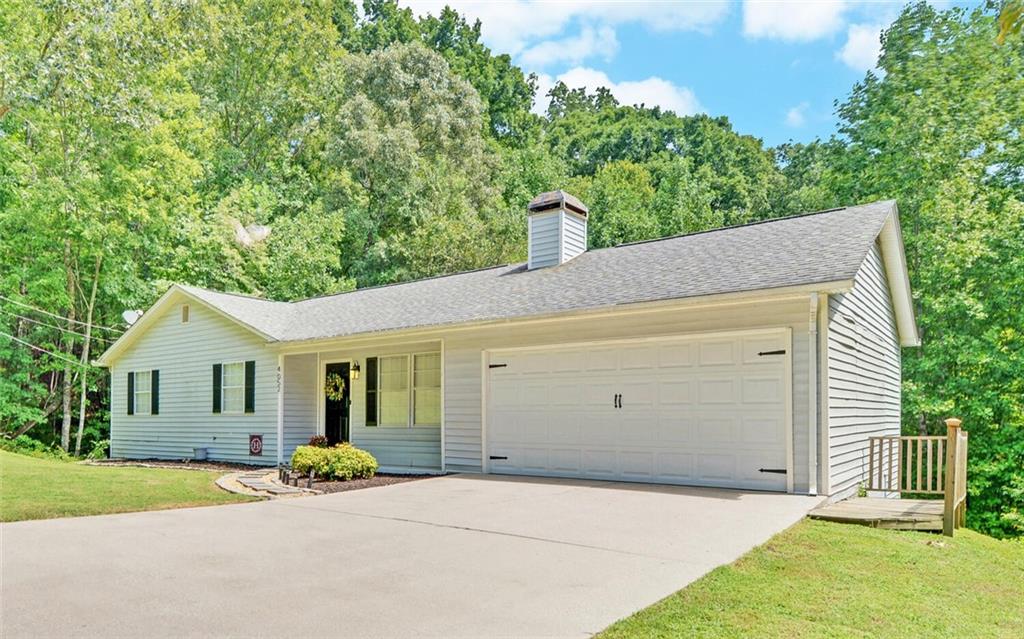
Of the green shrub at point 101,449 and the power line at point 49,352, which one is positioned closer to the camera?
the green shrub at point 101,449

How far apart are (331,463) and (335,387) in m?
3.54

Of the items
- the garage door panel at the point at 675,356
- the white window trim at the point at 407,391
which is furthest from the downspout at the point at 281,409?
the garage door panel at the point at 675,356

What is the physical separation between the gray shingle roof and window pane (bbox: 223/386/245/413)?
1540 millimetres

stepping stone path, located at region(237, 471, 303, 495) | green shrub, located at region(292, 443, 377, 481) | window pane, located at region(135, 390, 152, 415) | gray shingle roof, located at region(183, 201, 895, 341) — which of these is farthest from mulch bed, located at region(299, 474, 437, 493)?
window pane, located at region(135, 390, 152, 415)

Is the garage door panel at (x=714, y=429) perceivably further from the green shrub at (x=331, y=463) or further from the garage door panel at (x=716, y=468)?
the green shrub at (x=331, y=463)

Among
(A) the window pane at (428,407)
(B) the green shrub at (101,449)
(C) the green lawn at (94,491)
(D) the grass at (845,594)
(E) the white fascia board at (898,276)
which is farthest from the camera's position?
(B) the green shrub at (101,449)

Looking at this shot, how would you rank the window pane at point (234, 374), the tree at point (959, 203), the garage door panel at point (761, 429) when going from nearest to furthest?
the garage door panel at point (761, 429), the tree at point (959, 203), the window pane at point (234, 374)

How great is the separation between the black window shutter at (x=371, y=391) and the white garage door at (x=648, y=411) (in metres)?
3.08

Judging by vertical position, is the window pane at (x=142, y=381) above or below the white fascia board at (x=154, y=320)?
below

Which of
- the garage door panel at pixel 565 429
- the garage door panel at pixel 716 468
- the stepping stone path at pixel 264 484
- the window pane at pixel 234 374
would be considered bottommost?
the stepping stone path at pixel 264 484

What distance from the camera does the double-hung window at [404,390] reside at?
39.4ft

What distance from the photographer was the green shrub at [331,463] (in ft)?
32.6

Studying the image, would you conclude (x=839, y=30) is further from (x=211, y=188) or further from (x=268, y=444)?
(x=211, y=188)

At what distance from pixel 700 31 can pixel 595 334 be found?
8.43m
